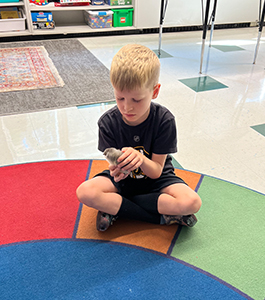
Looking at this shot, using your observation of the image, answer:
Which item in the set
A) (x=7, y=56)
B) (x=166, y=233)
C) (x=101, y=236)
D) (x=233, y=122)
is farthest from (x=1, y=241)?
(x=7, y=56)

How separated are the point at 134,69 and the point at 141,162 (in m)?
0.27

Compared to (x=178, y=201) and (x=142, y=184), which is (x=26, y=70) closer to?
(x=142, y=184)

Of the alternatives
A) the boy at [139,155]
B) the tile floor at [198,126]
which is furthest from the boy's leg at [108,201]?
the tile floor at [198,126]

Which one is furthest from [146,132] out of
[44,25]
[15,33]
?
[44,25]

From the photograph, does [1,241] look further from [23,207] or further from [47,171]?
[47,171]

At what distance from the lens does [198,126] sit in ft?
5.81

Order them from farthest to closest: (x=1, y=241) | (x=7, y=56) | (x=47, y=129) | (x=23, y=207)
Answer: (x=7, y=56)
(x=47, y=129)
(x=23, y=207)
(x=1, y=241)

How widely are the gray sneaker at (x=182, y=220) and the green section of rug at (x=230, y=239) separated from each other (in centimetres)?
3

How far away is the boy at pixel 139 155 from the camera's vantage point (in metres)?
0.87

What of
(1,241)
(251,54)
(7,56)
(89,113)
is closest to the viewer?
(1,241)

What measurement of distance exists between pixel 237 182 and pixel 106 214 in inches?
24.0

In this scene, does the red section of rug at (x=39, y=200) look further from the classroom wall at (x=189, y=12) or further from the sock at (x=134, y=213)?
the classroom wall at (x=189, y=12)

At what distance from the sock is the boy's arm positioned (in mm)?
140

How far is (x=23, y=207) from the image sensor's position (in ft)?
3.82
